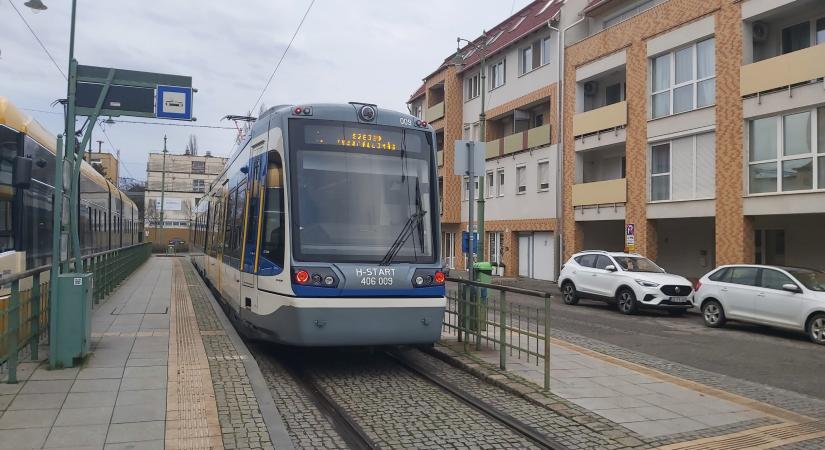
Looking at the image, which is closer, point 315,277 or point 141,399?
point 141,399


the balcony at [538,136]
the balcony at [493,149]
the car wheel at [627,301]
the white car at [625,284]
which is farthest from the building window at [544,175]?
the car wheel at [627,301]

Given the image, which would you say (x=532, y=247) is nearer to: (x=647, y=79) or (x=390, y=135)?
(x=647, y=79)

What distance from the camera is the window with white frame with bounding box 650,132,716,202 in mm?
21062

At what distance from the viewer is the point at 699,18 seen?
21.3 metres

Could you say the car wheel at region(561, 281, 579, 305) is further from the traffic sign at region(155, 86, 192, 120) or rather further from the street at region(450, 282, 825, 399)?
the traffic sign at region(155, 86, 192, 120)

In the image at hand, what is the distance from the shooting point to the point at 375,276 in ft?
25.1

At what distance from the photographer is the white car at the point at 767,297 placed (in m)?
12.5

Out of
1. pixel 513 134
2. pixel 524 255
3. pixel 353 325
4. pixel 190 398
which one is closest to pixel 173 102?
pixel 353 325

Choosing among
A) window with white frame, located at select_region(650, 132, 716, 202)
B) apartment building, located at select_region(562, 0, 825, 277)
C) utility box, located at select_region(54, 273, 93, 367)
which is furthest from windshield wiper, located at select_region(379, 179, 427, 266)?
window with white frame, located at select_region(650, 132, 716, 202)

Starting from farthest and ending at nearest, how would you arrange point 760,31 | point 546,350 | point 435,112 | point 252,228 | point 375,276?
1. point 435,112
2. point 760,31
3. point 252,228
4. point 375,276
5. point 546,350

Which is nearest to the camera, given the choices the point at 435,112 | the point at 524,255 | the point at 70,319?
the point at 70,319

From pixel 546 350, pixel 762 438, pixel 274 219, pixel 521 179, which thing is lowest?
pixel 762 438

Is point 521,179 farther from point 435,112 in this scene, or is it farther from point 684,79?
point 684,79

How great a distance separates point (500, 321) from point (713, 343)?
6.03 metres
